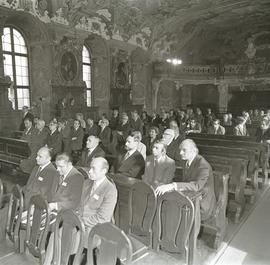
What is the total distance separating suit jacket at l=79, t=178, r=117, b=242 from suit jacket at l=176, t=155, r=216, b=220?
1.05 m

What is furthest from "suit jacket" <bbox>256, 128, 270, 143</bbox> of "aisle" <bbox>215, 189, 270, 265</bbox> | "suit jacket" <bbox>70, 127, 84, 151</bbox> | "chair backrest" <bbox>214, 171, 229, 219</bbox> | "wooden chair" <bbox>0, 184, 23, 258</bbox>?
"wooden chair" <bbox>0, 184, 23, 258</bbox>

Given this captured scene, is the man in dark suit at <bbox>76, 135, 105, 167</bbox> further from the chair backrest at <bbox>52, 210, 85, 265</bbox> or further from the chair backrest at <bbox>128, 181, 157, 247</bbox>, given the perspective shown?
the chair backrest at <bbox>52, 210, 85, 265</bbox>

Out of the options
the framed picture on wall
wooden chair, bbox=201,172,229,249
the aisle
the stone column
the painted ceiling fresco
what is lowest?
the aisle

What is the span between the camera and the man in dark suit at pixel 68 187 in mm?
3939

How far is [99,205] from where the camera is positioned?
3492 millimetres

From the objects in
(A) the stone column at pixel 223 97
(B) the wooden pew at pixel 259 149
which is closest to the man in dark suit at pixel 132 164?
(B) the wooden pew at pixel 259 149

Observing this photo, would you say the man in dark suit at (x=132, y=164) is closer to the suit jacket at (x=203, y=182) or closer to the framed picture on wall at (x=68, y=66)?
the suit jacket at (x=203, y=182)

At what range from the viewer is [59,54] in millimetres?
12930

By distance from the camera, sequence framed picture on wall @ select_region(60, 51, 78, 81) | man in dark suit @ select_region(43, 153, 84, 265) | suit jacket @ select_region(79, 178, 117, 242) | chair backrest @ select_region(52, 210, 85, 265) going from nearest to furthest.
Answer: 1. chair backrest @ select_region(52, 210, 85, 265)
2. suit jacket @ select_region(79, 178, 117, 242)
3. man in dark suit @ select_region(43, 153, 84, 265)
4. framed picture on wall @ select_region(60, 51, 78, 81)

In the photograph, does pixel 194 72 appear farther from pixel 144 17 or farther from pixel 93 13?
pixel 93 13

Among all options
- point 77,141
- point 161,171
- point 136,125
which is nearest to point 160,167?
point 161,171

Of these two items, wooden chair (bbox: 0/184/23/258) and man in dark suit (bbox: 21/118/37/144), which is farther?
man in dark suit (bbox: 21/118/37/144)

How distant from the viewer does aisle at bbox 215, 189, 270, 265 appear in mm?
4021

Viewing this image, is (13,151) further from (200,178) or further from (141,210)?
(200,178)
